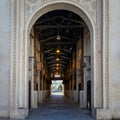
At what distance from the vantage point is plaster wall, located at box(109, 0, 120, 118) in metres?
17.6

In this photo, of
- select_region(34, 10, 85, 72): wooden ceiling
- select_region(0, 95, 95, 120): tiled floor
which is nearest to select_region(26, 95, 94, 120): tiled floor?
select_region(0, 95, 95, 120): tiled floor

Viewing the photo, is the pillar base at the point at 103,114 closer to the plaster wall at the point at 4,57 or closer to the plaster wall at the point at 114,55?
the plaster wall at the point at 114,55

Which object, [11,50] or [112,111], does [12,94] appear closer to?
[11,50]

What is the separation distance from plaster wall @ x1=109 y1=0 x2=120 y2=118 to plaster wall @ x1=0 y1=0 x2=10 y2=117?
5.38 metres

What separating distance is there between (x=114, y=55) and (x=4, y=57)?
5.77 meters

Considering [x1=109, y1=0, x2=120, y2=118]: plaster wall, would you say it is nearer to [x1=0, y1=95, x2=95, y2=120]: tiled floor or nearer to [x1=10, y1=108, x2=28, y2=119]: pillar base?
[x1=0, y1=95, x2=95, y2=120]: tiled floor

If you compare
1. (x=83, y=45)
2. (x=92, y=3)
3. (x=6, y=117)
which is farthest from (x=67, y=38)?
(x=6, y=117)

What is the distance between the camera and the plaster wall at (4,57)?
17.6m

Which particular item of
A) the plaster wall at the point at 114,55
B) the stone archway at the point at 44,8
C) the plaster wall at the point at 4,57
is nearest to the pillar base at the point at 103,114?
the plaster wall at the point at 114,55

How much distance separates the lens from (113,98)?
17.7 meters

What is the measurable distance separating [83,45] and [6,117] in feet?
35.2

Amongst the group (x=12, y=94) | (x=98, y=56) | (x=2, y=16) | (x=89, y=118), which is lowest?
(x=89, y=118)

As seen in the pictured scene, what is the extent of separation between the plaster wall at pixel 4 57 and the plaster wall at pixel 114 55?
538 cm

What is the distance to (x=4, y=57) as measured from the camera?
18.0 m
